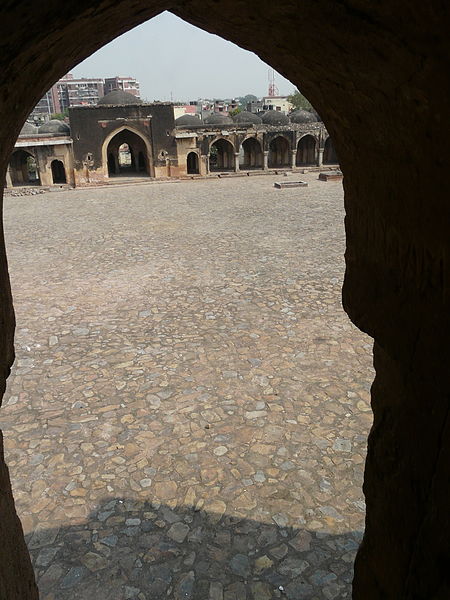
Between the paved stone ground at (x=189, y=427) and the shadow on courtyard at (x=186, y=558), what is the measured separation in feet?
0.04

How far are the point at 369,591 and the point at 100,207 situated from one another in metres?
18.3

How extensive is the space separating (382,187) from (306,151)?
31.6 metres

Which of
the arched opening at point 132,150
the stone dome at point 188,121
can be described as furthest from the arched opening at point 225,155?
the arched opening at point 132,150

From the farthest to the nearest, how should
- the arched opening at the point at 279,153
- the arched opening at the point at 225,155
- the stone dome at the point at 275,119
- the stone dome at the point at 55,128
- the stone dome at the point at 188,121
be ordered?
the stone dome at the point at 275,119
the stone dome at the point at 188,121
the arched opening at the point at 279,153
the arched opening at the point at 225,155
the stone dome at the point at 55,128

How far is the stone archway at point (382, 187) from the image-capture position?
142cm

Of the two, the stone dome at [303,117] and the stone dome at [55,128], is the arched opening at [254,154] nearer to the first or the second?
the stone dome at [303,117]

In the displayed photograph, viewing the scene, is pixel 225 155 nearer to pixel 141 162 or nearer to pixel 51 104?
pixel 141 162

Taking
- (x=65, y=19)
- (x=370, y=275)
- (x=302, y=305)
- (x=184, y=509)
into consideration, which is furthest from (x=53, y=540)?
(x=302, y=305)

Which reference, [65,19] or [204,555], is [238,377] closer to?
[204,555]

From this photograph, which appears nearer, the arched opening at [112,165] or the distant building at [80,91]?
the arched opening at [112,165]

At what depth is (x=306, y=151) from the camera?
31.7 meters

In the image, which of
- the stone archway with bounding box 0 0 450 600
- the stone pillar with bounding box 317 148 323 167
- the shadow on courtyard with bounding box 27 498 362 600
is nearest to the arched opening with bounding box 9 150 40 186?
the stone pillar with bounding box 317 148 323 167

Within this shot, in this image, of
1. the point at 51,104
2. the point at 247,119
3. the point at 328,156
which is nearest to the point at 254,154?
the point at 247,119

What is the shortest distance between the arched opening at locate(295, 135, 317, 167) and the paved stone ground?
888 inches
